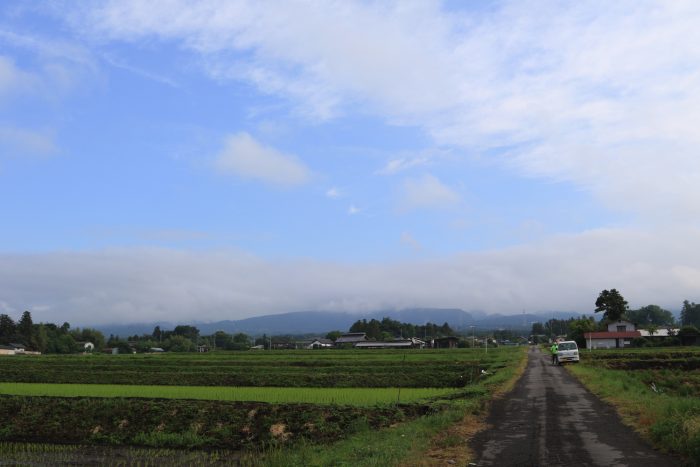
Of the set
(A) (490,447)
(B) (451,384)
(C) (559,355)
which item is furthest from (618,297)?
(A) (490,447)

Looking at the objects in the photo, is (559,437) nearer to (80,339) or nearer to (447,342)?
(447,342)

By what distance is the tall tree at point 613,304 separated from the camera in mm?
97500

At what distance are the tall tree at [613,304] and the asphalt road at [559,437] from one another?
284 ft

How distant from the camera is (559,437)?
12.6 meters

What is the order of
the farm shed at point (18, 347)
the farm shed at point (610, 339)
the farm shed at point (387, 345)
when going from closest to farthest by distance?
1. the farm shed at point (610, 339)
2. the farm shed at point (387, 345)
3. the farm shed at point (18, 347)

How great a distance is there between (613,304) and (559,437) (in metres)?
95.0

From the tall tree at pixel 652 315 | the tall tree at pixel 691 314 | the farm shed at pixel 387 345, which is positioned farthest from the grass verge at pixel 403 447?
the tall tree at pixel 652 315

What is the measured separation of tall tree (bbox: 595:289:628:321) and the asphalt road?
86587 mm

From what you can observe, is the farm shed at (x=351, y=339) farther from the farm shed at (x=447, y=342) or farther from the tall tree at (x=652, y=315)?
the tall tree at (x=652, y=315)

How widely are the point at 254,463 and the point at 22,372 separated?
44051 mm

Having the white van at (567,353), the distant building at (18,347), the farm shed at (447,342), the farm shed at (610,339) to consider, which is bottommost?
the farm shed at (447,342)

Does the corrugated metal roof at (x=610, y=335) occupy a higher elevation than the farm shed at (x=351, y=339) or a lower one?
higher

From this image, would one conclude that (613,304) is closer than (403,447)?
No

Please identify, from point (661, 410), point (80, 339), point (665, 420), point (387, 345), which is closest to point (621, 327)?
point (387, 345)
